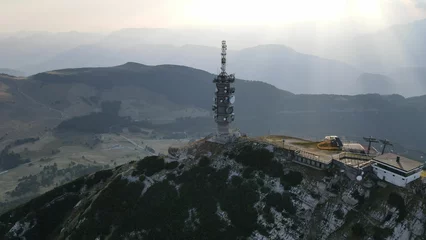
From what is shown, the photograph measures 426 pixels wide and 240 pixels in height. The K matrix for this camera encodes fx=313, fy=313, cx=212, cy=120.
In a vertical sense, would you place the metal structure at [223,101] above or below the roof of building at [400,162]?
above

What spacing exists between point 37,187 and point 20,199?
15260mm

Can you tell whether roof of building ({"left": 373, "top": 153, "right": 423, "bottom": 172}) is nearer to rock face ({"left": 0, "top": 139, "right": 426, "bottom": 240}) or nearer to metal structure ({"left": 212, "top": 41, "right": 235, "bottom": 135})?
rock face ({"left": 0, "top": 139, "right": 426, "bottom": 240})

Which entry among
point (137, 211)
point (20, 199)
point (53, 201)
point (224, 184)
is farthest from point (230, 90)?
point (20, 199)

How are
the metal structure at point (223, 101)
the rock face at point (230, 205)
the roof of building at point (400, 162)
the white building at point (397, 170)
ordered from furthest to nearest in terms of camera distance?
the metal structure at point (223, 101) < the roof of building at point (400, 162) < the white building at point (397, 170) < the rock face at point (230, 205)

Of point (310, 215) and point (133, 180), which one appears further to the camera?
point (133, 180)

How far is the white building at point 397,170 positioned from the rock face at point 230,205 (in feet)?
5.91

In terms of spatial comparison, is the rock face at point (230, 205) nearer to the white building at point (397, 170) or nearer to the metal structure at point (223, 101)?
the white building at point (397, 170)

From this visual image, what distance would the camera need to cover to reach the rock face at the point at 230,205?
5244cm

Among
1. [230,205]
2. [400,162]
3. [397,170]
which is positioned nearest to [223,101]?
[230,205]

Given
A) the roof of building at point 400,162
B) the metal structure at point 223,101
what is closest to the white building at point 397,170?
the roof of building at point 400,162

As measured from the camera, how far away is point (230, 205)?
6106 centimetres

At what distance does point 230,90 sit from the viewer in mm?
85312

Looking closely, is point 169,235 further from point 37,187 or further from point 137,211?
point 37,187

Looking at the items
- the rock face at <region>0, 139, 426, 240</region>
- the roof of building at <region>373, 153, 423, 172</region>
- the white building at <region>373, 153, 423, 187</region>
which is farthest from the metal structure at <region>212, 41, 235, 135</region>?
the roof of building at <region>373, 153, 423, 172</region>
